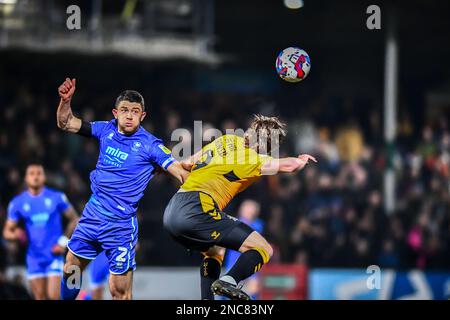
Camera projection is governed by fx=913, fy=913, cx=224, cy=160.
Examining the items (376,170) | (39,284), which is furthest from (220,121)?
(39,284)

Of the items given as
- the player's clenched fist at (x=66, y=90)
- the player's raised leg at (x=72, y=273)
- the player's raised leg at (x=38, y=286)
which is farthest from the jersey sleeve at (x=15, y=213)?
the player's clenched fist at (x=66, y=90)

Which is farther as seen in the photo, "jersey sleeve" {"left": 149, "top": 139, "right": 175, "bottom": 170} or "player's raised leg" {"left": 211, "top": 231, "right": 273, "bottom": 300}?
"jersey sleeve" {"left": 149, "top": 139, "right": 175, "bottom": 170}

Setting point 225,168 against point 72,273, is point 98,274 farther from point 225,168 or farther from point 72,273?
point 225,168

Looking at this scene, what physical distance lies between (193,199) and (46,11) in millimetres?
12141

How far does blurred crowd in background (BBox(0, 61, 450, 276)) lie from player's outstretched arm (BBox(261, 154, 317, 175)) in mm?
8964

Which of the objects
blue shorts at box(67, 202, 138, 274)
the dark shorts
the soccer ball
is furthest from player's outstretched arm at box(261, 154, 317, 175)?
blue shorts at box(67, 202, 138, 274)

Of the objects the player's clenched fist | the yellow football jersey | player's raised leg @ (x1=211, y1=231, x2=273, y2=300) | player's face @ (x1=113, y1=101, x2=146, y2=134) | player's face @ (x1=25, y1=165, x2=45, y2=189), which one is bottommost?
player's raised leg @ (x1=211, y1=231, x2=273, y2=300)

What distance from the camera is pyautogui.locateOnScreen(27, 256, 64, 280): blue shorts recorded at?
12047 mm

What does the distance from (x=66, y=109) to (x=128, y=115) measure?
653 millimetres

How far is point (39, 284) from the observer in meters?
12.1

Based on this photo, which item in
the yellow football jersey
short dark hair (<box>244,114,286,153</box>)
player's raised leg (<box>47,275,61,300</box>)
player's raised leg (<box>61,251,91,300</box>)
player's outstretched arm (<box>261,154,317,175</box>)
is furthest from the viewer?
player's raised leg (<box>47,275,61,300</box>)

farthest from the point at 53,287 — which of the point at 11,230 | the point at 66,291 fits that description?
the point at 66,291

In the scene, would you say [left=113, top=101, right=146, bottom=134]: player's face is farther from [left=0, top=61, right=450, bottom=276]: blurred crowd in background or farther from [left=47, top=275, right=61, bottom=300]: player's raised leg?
[left=0, top=61, right=450, bottom=276]: blurred crowd in background

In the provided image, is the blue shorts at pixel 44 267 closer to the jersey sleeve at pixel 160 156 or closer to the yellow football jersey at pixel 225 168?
the jersey sleeve at pixel 160 156
